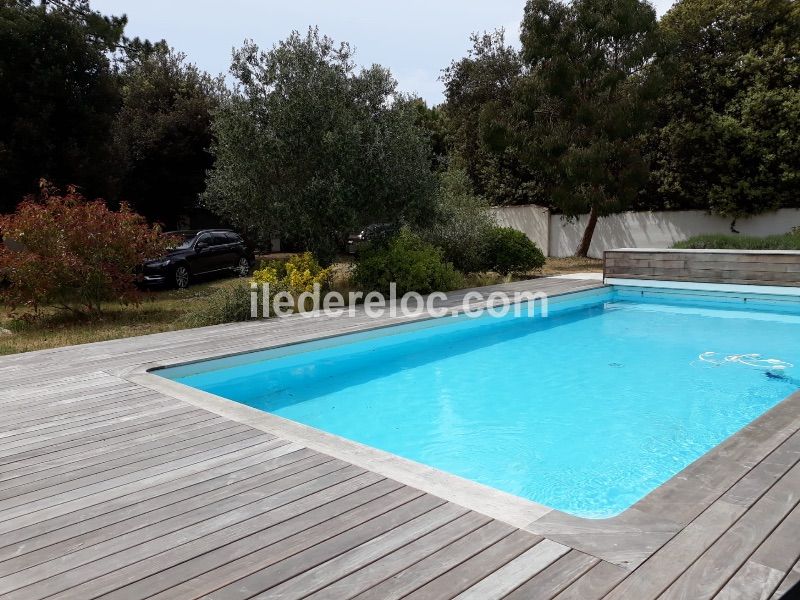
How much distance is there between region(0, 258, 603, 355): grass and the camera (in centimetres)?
755

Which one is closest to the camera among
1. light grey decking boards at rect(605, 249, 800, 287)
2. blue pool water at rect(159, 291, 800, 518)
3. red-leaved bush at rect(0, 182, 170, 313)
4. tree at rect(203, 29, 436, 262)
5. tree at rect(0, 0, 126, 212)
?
blue pool water at rect(159, 291, 800, 518)

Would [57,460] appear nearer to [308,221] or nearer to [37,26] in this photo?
[308,221]

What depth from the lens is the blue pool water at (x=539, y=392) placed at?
4.60m

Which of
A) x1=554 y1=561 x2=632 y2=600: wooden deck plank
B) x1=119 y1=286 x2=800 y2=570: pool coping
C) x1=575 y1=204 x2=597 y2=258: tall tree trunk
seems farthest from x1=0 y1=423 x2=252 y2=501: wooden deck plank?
x1=575 y1=204 x2=597 y2=258: tall tree trunk

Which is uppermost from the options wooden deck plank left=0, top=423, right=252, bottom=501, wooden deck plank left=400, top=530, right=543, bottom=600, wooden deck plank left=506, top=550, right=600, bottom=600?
wooden deck plank left=0, top=423, right=252, bottom=501

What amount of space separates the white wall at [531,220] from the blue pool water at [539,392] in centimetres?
963

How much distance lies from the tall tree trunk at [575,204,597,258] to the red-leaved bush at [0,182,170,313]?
12.0m

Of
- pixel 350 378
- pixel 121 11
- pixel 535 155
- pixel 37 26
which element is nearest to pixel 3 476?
pixel 350 378

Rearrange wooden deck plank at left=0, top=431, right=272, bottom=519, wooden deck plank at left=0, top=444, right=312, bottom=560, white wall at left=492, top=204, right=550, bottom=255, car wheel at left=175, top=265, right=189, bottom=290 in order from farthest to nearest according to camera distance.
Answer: white wall at left=492, top=204, right=550, bottom=255 < car wheel at left=175, top=265, right=189, bottom=290 < wooden deck plank at left=0, top=431, right=272, bottom=519 < wooden deck plank at left=0, top=444, right=312, bottom=560

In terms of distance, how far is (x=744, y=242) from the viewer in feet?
44.4

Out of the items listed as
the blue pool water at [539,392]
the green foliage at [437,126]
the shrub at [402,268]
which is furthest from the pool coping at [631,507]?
the green foliage at [437,126]

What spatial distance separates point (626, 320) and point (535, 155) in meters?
7.16

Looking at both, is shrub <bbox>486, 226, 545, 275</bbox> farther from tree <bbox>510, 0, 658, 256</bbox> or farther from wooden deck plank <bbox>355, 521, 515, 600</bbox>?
wooden deck plank <bbox>355, 521, 515, 600</bbox>

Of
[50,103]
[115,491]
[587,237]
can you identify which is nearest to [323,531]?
[115,491]
